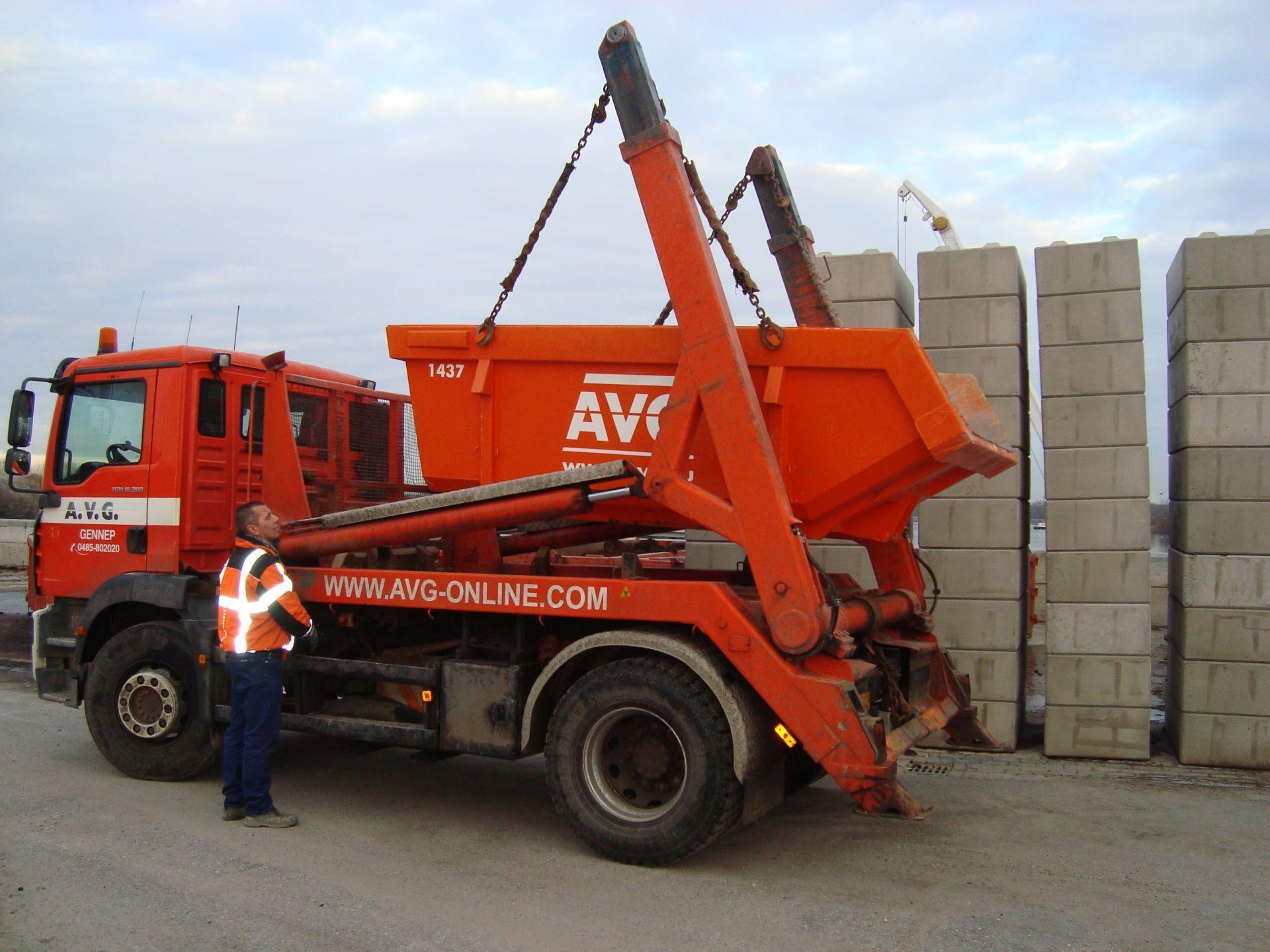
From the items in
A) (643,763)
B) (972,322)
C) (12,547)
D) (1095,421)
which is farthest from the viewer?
(12,547)

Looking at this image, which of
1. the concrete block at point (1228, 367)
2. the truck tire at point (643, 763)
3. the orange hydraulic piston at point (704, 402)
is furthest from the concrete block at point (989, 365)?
the truck tire at point (643, 763)

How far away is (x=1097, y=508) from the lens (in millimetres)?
7648

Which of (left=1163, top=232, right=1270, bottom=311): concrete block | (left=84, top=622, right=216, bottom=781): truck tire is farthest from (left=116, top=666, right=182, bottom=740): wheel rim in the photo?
(left=1163, top=232, right=1270, bottom=311): concrete block

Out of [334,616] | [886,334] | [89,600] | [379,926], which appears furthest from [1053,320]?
[89,600]

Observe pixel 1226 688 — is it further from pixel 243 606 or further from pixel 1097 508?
pixel 243 606

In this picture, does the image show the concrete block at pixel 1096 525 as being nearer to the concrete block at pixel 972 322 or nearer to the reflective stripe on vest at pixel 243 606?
the concrete block at pixel 972 322

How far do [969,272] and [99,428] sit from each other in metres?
6.28

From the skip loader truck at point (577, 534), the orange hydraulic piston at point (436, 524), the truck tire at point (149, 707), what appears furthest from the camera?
the truck tire at point (149, 707)

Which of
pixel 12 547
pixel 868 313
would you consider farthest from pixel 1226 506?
pixel 12 547

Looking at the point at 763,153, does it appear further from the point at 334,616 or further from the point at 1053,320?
the point at 334,616

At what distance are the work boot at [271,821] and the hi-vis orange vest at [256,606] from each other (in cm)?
90

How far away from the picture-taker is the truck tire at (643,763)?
5.06 meters

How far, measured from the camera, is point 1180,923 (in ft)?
14.7

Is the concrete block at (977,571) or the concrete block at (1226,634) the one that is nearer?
the concrete block at (1226,634)
